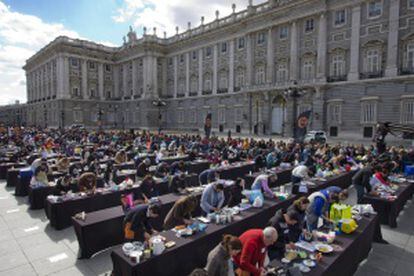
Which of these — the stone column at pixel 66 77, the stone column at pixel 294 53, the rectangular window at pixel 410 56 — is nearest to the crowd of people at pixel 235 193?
the rectangular window at pixel 410 56

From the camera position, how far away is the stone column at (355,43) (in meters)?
29.1

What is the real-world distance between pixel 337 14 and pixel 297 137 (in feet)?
67.6

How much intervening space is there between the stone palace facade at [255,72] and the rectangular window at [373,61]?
0.09m

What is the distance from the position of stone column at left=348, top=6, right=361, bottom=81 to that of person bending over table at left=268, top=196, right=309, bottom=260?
29331 mm

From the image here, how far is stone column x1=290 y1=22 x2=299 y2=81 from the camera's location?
34062 millimetres


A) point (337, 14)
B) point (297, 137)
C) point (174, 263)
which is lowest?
point (174, 263)

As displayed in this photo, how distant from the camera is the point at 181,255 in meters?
4.84

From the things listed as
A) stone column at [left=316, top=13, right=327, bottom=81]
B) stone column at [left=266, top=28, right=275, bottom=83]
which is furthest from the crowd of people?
stone column at [left=266, top=28, right=275, bottom=83]

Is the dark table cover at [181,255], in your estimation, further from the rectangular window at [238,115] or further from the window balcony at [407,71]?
the rectangular window at [238,115]

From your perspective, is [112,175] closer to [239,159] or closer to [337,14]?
[239,159]

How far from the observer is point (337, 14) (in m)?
30.8

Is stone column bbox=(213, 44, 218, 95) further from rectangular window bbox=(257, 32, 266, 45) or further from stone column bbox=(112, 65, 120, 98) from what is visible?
stone column bbox=(112, 65, 120, 98)

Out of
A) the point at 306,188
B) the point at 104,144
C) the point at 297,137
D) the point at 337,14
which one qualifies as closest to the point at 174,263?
the point at 306,188

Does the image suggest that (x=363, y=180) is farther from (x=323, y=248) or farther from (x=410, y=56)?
(x=410, y=56)
